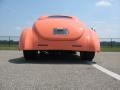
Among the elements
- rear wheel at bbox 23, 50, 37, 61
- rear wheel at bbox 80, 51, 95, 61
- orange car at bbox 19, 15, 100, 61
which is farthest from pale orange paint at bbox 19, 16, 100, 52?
rear wheel at bbox 80, 51, 95, 61

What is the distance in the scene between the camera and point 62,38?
464 inches

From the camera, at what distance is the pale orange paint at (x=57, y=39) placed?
38.6 feet

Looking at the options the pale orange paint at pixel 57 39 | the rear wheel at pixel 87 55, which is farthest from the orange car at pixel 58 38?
the rear wheel at pixel 87 55

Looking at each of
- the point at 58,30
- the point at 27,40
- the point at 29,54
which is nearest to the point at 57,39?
the point at 58,30

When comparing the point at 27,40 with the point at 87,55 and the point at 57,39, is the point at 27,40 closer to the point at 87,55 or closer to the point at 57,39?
the point at 57,39

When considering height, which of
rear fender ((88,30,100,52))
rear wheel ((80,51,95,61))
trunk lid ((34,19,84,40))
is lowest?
rear wheel ((80,51,95,61))

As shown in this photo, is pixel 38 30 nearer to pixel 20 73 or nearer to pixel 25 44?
pixel 25 44

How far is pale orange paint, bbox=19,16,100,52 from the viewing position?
11.8 m

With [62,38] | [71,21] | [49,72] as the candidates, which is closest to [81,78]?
[49,72]

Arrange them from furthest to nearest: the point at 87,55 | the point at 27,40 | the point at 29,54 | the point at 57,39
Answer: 1. the point at 87,55
2. the point at 29,54
3. the point at 27,40
4. the point at 57,39

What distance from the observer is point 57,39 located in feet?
38.6

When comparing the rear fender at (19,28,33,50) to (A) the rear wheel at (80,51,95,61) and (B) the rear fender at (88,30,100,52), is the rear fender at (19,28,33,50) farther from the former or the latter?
(A) the rear wheel at (80,51,95,61)

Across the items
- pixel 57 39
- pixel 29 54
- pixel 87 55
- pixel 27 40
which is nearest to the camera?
pixel 57 39

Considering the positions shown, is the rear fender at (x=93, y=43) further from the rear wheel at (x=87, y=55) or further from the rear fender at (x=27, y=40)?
the rear fender at (x=27, y=40)
